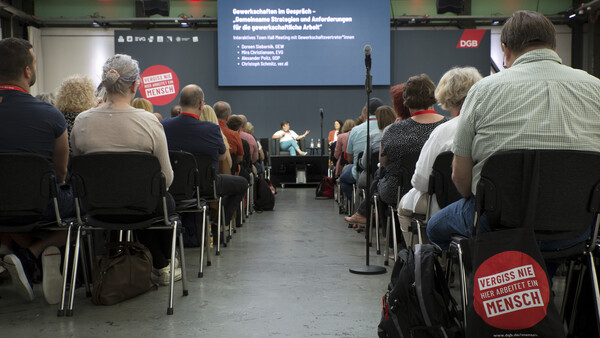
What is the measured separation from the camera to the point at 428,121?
3348 mm

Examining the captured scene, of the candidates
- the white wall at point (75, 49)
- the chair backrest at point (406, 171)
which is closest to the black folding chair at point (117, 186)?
the chair backrest at point (406, 171)

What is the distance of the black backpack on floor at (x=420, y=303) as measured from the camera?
6.09 ft

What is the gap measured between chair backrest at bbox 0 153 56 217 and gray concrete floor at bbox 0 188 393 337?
19.6 inches

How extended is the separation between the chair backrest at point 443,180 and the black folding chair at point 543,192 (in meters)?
0.79

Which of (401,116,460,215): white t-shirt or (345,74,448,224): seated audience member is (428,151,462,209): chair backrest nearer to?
(401,116,460,215): white t-shirt

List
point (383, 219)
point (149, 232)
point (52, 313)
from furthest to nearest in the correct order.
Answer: point (383, 219), point (149, 232), point (52, 313)

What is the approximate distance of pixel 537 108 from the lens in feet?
5.96

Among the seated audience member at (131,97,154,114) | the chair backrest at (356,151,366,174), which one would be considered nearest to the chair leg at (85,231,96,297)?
the seated audience member at (131,97,154,114)

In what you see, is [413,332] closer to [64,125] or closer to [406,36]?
[64,125]

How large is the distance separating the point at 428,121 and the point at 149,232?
175cm

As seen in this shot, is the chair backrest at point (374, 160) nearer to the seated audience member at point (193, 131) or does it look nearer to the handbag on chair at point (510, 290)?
the seated audience member at point (193, 131)

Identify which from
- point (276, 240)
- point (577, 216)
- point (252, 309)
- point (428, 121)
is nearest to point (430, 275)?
point (577, 216)

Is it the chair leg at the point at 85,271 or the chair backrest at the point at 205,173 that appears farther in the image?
the chair backrest at the point at 205,173

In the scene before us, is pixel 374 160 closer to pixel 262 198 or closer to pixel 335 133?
pixel 262 198
